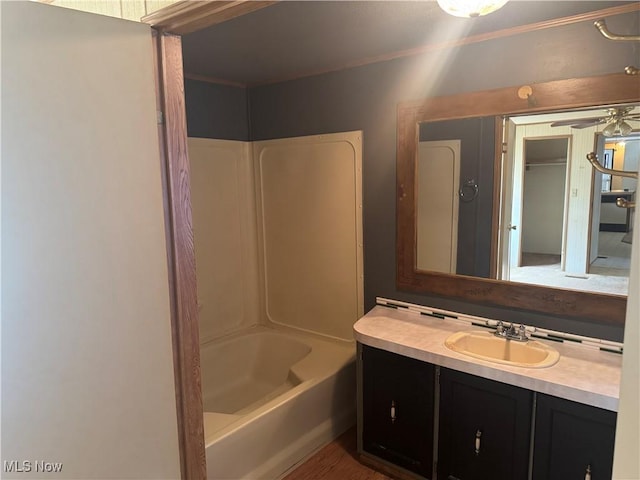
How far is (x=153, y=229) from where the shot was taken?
1352mm

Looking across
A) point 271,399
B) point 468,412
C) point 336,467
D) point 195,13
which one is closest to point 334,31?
point 195,13

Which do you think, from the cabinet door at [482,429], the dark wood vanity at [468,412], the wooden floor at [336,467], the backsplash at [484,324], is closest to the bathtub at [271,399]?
the wooden floor at [336,467]

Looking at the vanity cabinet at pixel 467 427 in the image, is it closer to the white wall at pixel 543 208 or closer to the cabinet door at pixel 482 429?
the cabinet door at pixel 482 429

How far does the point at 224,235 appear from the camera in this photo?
10.8 ft

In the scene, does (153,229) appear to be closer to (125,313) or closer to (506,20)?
(125,313)

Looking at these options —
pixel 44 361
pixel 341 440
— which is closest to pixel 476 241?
pixel 341 440

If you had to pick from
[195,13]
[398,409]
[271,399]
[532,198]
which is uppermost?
[195,13]

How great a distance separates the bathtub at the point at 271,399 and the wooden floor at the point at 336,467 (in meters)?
0.05

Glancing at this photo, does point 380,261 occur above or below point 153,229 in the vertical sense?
below

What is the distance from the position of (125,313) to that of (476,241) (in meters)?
1.85

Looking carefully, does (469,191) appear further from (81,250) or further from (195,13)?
(81,250)

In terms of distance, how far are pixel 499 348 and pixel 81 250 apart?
195 centimetres

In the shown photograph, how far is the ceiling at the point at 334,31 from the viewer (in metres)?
1.83

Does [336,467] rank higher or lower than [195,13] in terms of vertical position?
lower
